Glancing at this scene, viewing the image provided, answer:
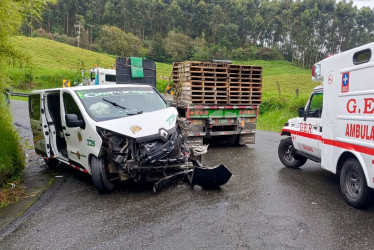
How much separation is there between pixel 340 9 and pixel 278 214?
328 ft

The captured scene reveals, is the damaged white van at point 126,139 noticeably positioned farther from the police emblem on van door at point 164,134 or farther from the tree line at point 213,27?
the tree line at point 213,27

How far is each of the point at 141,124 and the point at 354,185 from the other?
362cm

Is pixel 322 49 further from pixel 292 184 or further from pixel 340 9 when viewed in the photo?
pixel 292 184

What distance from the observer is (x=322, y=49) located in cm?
8581

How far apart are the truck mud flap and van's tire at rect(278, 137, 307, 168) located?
240 centimetres

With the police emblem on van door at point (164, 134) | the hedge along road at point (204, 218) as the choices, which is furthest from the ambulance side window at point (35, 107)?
the police emblem on van door at point (164, 134)

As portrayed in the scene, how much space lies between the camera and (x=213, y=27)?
10050 centimetres

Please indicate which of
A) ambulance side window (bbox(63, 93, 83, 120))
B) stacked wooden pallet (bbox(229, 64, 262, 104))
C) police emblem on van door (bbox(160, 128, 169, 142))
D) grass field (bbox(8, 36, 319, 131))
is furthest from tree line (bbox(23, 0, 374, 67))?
police emblem on van door (bbox(160, 128, 169, 142))

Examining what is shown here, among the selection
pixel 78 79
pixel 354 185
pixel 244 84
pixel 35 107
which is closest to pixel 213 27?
pixel 78 79

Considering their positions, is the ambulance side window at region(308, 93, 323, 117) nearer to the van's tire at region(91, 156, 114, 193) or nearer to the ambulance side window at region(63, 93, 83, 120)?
the van's tire at region(91, 156, 114, 193)

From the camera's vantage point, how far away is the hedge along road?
4.01 meters

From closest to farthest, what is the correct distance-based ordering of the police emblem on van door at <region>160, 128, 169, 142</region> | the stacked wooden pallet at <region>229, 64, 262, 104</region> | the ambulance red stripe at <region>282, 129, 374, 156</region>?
1. the ambulance red stripe at <region>282, 129, 374, 156</region>
2. the police emblem on van door at <region>160, 128, 169, 142</region>
3. the stacked wooden pallet at <region>229, 64, 262, 104</region>

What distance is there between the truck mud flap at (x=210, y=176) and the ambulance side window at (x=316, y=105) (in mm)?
2296

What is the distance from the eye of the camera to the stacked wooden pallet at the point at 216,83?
32.7 feet
